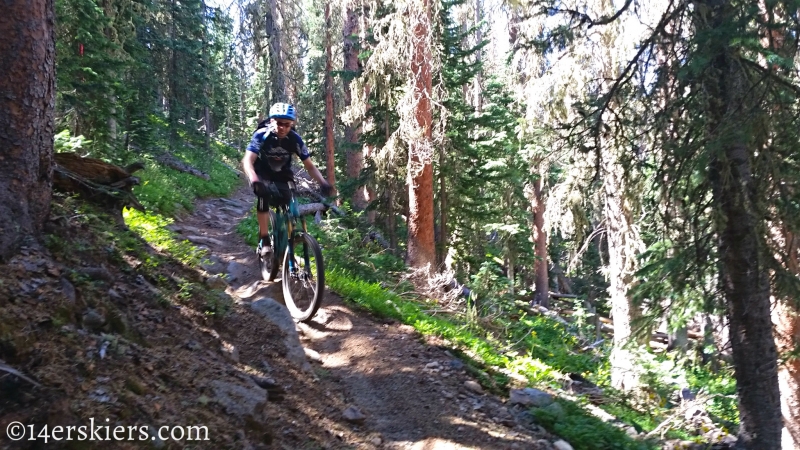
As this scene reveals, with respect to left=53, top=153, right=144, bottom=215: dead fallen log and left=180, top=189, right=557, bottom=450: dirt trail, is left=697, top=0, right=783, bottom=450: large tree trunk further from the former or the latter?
left=53, top=153, right=144, bottom=215: dead fallen log

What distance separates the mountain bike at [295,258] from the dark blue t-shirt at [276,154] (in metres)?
0.29

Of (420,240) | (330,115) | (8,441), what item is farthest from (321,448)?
(330,115)

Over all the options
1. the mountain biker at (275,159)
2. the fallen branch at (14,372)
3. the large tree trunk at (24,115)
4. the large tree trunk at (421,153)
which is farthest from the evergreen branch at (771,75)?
the large tree trunk at (421,153)

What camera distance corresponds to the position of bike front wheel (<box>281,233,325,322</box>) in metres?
5.73

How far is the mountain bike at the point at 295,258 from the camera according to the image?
5855mm

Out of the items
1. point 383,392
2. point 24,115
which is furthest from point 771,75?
point 24,115

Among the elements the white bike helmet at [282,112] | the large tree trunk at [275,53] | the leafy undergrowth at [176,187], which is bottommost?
the white bike helmet at [282,112]

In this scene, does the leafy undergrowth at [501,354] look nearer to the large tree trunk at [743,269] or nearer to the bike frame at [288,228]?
the large tree trunk at [743,269]

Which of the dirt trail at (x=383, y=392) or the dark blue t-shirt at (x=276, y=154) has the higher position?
the dark blue t-shirt at (x=276, y=154)

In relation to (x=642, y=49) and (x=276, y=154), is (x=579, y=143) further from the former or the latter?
(x=276, y=154)

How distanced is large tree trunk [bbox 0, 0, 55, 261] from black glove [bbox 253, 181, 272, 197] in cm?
221

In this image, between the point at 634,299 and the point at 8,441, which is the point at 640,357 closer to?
the point at 634,299

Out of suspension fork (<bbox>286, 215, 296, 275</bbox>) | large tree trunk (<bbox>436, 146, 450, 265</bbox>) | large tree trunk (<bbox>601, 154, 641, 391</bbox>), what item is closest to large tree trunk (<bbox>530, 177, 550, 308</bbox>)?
large tree trunk (<bbox>436, 146, 450, 265</bbox>)

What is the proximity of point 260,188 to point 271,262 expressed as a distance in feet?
3.97
